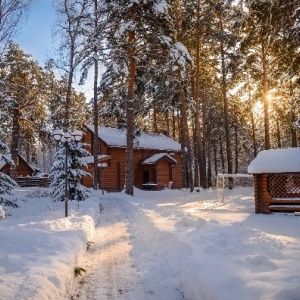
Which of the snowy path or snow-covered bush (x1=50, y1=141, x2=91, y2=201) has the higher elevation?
snow-covered bush (x1=50, y1=141, x2=91, y2=201)

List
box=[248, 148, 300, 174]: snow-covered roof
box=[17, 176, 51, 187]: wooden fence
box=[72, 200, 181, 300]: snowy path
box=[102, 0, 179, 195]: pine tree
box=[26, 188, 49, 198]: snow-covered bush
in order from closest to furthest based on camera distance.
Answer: box=[72, 200, 181, 300]: snowy path, box=[248, 148, 300, 174]: snow-covered roof, box=[102, 0, 179, 195]: pine tree, box=[26, 188, 49, 198]: snow-covered bush, box=[17, 176, 51, 187]: wooden fence

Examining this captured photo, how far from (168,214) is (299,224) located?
4667 mm

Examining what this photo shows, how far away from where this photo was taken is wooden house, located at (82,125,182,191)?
31.1m

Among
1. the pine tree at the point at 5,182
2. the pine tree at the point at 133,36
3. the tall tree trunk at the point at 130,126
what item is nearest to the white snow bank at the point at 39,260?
the pine tree at the point at 5,182

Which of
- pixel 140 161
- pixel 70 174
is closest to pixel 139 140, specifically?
pixel 140 161

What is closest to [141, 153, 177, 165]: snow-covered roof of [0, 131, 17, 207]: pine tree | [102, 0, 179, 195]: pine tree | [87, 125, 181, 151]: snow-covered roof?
[87, 125, 181, 151]: snow-covered roof

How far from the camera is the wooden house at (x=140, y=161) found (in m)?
31.1

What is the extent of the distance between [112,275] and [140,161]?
90.4ft

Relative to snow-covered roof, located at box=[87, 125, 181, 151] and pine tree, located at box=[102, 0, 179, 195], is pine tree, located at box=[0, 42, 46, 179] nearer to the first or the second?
snow-covered roof, located at box=[87, 125, 181, 151]

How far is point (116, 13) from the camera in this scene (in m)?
19.0

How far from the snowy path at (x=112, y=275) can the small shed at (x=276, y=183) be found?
238 inches

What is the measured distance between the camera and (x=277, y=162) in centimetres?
1227

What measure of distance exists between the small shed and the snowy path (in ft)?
19.8

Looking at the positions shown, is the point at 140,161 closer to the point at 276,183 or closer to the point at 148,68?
the point at 148,68
